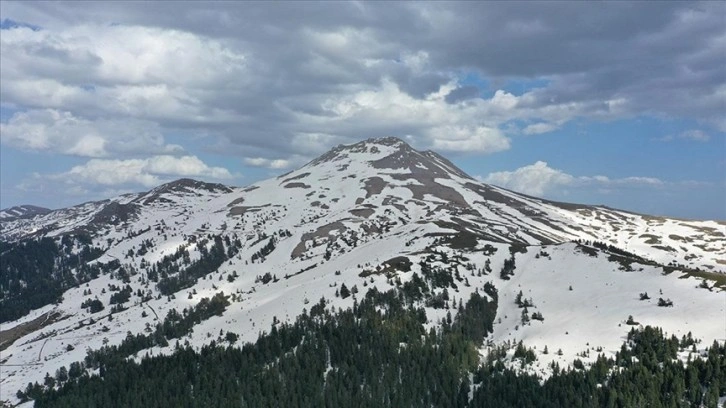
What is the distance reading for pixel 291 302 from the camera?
632ft

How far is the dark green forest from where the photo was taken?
101 m

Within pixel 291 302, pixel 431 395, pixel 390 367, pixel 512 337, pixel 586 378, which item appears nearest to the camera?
pixel 586 378

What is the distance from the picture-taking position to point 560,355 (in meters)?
120

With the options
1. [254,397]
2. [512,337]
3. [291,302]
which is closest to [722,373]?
[512,337]

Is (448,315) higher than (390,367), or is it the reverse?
(448,315)

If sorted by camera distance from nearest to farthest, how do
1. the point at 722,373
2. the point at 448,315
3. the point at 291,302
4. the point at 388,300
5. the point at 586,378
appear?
1. the point at 722,373
2. the point at 586,378
3. the point at 448,315
4. the point at 388,300
5. the point at 291,302

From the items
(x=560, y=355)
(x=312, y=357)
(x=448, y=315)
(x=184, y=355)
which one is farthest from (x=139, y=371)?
(x=560, y=355)

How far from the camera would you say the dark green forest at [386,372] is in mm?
101312

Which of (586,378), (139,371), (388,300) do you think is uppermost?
(388,300)

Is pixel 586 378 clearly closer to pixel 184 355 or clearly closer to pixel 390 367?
pixel 390 367

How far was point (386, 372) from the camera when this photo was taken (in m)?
128

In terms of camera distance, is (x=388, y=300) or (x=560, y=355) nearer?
(x=560, y=355)

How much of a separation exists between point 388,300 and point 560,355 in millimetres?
57174

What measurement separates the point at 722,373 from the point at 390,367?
2699 inches
